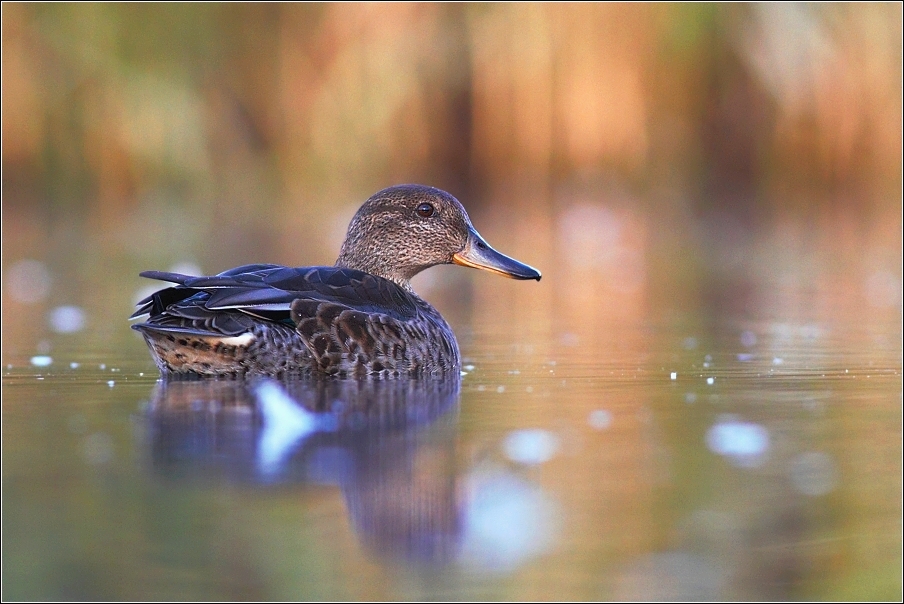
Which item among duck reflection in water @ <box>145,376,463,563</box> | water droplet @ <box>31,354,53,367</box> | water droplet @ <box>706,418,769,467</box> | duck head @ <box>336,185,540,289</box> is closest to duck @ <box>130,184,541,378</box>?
duck reflection in water @ <box>145,376,463,563</box>

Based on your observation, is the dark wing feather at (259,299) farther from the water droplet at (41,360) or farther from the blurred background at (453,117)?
the blurred background at (453,117)

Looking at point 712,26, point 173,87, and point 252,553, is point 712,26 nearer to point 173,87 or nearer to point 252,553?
point 173,87

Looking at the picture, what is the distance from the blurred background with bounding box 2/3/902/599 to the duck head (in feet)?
7.61

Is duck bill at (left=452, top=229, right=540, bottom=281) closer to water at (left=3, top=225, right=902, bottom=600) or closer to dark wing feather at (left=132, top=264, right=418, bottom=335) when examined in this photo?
water at (left=3, top=225, right=902, bottom=600)

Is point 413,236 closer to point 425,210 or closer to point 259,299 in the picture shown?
point 425,210

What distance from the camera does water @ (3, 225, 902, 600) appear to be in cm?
274

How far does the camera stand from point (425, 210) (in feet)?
19.9

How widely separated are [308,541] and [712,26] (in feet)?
38.8

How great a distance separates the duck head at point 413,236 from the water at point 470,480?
1.68ft

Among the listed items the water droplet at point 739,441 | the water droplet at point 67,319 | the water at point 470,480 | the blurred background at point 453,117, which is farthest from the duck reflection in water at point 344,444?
the blurred background at point 453,117

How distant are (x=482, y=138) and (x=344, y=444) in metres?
11.1

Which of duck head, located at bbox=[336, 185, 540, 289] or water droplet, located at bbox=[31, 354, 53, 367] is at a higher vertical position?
duck head, located at bbox=[336, 185, 540, 289]

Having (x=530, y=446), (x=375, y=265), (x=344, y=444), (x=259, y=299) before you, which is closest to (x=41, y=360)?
(x=259, y=299)

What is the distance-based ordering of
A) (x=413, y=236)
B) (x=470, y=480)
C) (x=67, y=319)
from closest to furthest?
(x=470, y=480) → (x=413, y=236) → (x=67, y=319)
